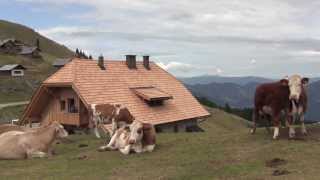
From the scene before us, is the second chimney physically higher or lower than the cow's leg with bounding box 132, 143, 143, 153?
higher

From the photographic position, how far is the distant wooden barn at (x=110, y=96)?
157ft

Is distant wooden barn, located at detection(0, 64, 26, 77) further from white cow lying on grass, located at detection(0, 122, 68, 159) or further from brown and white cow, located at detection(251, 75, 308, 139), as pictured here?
brown and white cow, located at detection(251, 75, 308, 139)

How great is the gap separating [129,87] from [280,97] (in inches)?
1340

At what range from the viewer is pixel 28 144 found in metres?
21.5

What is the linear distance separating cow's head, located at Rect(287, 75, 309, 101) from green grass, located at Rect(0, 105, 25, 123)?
62385mm

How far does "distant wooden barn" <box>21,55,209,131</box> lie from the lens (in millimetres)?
47906

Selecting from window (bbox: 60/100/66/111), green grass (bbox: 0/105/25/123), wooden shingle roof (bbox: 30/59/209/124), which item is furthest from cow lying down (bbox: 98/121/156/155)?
green grass (bbox: 0/105/25/123)

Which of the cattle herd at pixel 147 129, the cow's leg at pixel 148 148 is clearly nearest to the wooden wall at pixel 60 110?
the cattle herd at pixel 147 129

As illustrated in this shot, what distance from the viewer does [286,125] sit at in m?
19.7

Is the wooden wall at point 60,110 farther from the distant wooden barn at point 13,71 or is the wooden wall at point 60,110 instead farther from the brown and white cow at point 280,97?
the distant wooden barn at point 13,71

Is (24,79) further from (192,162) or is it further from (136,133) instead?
(192,162)

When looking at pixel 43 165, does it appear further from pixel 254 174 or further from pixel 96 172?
pixel 254 174

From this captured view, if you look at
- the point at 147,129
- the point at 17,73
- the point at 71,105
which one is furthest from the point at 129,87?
the point at 17,73

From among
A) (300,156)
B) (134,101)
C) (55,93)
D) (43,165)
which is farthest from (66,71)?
(300,156)
